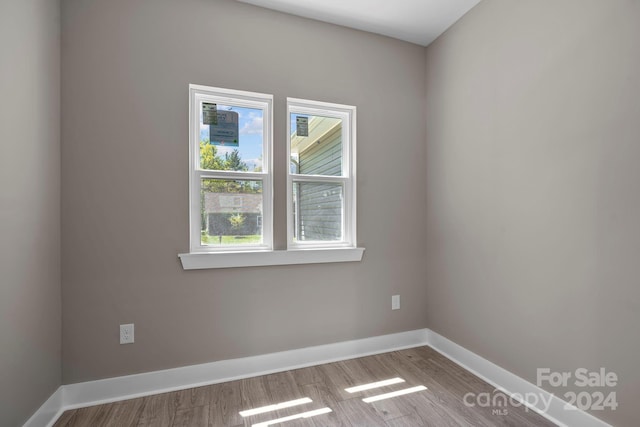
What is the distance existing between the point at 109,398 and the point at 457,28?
150 inches

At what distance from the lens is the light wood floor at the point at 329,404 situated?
1791mm

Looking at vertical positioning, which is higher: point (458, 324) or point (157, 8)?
point (157, 8)

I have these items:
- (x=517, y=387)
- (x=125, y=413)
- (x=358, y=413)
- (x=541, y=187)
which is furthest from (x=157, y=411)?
(x=541, y=187)

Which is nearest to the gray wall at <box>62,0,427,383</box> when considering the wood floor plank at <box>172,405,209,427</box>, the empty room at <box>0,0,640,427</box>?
the empty room at <box>0,0,640,427</box>

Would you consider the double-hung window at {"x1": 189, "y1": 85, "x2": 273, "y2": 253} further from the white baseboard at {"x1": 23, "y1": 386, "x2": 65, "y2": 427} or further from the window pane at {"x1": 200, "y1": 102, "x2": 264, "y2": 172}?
the white baseboard at {"x1": 23, "y1": 386, "x2": 65, "y2": 427}

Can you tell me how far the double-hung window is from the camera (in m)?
2.25

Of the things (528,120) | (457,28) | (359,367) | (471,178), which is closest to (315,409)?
(359,367)

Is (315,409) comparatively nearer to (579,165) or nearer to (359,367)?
(359,367)

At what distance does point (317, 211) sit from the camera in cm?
261

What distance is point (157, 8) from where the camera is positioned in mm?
2105

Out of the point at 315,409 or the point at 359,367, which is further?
the point at 359,367

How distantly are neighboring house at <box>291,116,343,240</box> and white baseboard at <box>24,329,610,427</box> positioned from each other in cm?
97

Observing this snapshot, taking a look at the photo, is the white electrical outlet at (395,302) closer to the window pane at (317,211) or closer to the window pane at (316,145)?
the window pane at (317,211)

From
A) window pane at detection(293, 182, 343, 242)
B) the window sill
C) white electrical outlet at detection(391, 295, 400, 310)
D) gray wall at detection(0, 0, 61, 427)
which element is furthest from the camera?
white electrical outlet at detection(391, 295, 400, 310)
